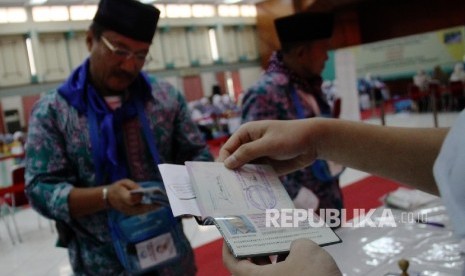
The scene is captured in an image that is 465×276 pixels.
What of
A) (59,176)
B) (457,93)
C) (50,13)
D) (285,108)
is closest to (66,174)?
(59,176)

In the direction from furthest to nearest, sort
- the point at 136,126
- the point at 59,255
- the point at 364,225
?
the point at 59,255
the point at 364,225
the point at 136,126

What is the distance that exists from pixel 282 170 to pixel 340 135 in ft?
0.57

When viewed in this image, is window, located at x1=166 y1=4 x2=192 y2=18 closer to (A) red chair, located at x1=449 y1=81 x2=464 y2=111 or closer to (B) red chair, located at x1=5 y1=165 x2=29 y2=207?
(A) red chair, located at x1=449 y1=81 x2=464 y2=111

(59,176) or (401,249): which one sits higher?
(59,176)

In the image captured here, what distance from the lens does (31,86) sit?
1162cm

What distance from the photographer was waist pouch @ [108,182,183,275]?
1417mm

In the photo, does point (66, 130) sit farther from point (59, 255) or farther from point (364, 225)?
point (59, 255)

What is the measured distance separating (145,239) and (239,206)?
0.75 metres

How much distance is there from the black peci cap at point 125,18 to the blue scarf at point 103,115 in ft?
0.64

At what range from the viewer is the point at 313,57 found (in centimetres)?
214

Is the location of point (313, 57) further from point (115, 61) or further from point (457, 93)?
point (457, 93)

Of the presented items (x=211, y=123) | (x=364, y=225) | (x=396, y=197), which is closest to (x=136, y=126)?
(x=364, y=225)

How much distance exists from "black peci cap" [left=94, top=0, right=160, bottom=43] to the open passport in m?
0.81

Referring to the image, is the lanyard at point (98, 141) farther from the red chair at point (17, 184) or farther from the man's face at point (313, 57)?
the red chair at point (17, 184)
